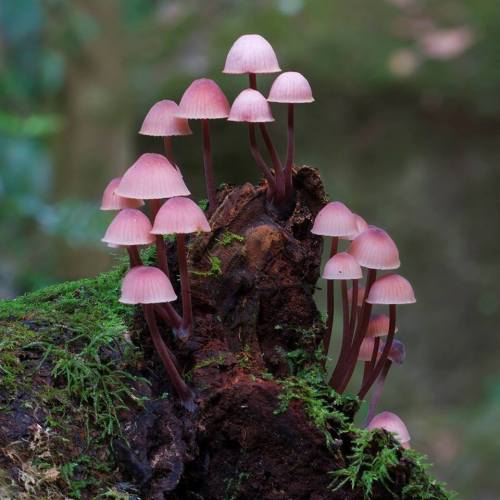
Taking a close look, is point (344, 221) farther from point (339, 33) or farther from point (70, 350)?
point (339, 33)


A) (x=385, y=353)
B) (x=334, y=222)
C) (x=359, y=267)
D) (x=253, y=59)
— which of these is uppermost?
(x=253, y=59)

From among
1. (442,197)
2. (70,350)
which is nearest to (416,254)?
(442,197)

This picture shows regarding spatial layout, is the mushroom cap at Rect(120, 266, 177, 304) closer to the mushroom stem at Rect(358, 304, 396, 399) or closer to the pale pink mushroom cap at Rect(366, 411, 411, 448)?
the mushroom stem at Rect(358, 304, 396, 399)

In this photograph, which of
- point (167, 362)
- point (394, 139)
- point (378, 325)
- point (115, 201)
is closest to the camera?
point (167, 362)

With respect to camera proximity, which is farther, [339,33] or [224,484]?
[339,33]

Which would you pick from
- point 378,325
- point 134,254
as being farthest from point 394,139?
point 134,254

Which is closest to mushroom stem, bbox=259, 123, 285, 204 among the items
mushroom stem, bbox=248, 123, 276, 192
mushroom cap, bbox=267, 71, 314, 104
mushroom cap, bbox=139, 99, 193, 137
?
mushroom stem, bbox=248, 123, 276, 192

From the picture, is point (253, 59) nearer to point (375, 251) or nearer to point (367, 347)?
point (375, 251)
